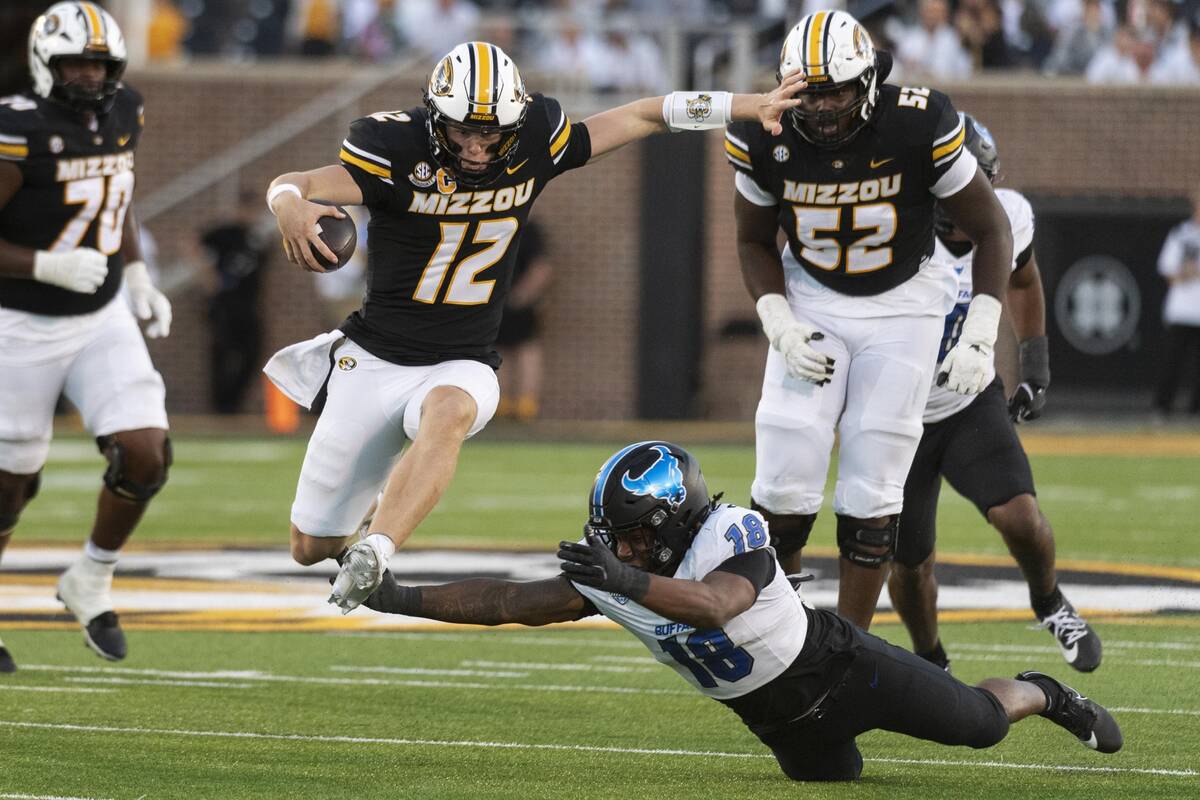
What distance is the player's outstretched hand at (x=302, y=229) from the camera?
5500mm

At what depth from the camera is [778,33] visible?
18.6 metres

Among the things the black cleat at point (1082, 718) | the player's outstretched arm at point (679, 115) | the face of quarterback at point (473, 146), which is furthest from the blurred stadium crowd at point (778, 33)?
the black cleat at point (1082, 718)

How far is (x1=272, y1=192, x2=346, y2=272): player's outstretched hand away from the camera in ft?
18.0

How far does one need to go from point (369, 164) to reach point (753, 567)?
193cm

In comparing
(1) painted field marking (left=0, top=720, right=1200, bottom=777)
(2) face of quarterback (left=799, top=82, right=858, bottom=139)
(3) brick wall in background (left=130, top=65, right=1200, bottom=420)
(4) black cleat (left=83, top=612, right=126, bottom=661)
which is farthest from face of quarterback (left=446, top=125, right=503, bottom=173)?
(3) brick wall in background (left=130, top=65, right=1200, bottom=420)

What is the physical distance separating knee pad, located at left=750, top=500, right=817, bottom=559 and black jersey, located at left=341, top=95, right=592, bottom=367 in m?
0.97

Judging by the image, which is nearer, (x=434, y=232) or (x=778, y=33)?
(x=434, y=232)

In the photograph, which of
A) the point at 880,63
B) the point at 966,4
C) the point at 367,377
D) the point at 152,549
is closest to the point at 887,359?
the point at 880,63

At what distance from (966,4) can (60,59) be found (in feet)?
42.1

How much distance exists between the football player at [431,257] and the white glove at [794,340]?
0.58 meters

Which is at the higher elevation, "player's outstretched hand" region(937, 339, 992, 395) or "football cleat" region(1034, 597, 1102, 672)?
"player's outstretched hand" region(937, 339, 992, 395)

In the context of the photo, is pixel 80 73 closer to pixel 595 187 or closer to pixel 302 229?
pixel 302 229

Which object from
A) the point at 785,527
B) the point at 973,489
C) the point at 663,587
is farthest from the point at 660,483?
the point at 973,489

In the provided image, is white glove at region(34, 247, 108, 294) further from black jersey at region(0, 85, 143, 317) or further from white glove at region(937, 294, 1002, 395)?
white glove at region(937, 294, 1002, 395)
